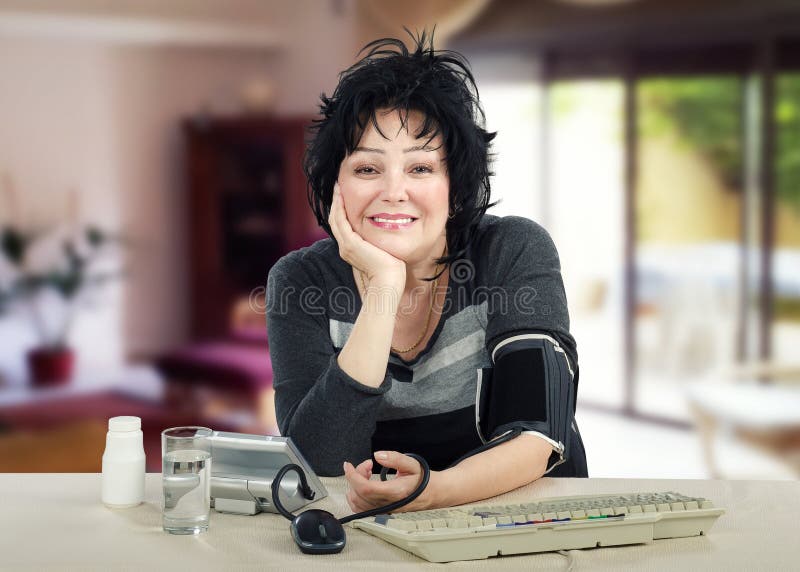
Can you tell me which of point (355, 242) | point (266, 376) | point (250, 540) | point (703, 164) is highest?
point (703, 164)

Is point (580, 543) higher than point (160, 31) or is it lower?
lower

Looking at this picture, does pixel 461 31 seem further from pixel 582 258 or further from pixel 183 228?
pixel 183 228

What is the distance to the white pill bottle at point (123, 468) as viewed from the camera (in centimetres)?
113

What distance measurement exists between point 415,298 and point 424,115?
0.31 meters

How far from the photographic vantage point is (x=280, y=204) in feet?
20.1

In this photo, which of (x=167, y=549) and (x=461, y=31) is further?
(x=461, y=31)

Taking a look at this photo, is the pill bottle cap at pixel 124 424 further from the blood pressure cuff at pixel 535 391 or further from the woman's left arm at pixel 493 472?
the blood pressure cuff at pixel 535 391

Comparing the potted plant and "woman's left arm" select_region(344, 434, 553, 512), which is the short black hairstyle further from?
the potted plant

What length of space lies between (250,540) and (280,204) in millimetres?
5217

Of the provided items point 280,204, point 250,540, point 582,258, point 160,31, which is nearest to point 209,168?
point 280,204

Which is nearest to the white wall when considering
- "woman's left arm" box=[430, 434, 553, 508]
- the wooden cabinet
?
the wooden cabinet

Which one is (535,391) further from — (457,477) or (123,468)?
(123,468)

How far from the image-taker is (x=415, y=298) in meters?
1.55

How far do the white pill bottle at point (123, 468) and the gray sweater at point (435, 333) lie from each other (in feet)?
0.89
